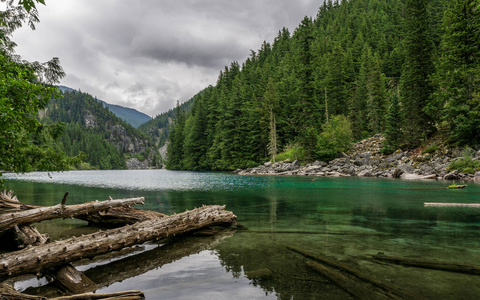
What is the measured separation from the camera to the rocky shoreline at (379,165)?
27.6 metres

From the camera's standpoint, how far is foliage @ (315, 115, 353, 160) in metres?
43.7

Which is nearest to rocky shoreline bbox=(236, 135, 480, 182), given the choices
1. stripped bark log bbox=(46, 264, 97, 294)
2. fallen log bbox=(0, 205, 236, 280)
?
fallen log bbox=(0, 205, 236, 280)

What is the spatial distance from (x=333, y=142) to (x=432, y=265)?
40.5 metres

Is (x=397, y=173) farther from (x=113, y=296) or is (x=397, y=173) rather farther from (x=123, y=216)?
(x=113, y=296)

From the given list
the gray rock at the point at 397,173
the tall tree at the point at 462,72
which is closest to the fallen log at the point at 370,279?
the gray rock at the point at 397,173

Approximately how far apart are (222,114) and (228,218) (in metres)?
65.6

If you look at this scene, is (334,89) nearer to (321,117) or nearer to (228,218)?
(321,117)

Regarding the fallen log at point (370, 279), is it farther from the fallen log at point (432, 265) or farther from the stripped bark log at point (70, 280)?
the stripped bark log at point (70, 280)

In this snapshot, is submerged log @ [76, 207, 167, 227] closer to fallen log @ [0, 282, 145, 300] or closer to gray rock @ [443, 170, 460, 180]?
fallen log @ [0, 282, 145, 300]

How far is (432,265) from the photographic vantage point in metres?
4.89

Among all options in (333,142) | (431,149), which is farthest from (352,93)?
(431,149)

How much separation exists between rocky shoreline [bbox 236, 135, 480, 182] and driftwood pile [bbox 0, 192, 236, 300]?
26.0 metres

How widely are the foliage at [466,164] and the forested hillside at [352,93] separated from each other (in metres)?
2.38

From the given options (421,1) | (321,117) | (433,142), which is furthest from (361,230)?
(321,117)
